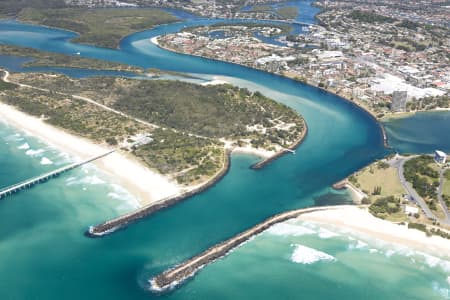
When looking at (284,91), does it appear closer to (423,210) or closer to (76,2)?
(423,210)

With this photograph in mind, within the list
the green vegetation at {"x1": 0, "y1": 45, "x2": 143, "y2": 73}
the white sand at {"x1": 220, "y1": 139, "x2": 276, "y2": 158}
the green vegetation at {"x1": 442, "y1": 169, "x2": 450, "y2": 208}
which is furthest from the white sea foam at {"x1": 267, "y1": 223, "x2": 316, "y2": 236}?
the green vegetation at {"x1": 0, "y1": 45, "x2": 143, "y2": 73}

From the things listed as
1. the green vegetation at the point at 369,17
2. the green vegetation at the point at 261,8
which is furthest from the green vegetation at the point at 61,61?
the green vegetation at the point at 261,8

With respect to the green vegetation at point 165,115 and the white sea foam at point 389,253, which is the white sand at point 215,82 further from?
the white sea foam at point 389,253

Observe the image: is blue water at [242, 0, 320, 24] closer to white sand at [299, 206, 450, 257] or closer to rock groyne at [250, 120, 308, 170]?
rock groyne at [250, 120, 308, 170]

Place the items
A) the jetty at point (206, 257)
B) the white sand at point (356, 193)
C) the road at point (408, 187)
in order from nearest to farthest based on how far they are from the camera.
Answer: the jetty at point (206, 257), the road at point (408, 187), the white sand at point (356, 193)

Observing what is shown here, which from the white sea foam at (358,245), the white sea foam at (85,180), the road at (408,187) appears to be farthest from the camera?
the white sea foam at (85,180)

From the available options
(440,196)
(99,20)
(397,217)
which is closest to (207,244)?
(397,217)

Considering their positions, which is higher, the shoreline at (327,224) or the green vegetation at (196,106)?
the green vegetation at (196,106)

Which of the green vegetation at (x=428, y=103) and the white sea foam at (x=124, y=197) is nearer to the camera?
the white sea foam at (x=124, y=197)
